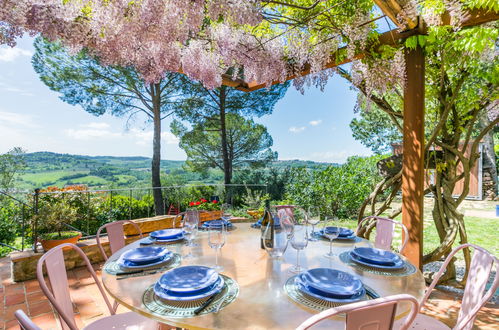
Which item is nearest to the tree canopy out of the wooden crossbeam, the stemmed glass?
the wooden crossbeam

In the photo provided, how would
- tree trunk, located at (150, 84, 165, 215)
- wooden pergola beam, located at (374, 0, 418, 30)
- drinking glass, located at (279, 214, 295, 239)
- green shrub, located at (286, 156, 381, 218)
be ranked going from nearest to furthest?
1. drinking glass, located at (279, 214, 295, 239)
2. wooden pergola beam, located at (374, 0, 418, 30)
3. green shrub, located at (286, 156, 381, 218)
4. tree trunk, located at (150, 84, 165, 215)

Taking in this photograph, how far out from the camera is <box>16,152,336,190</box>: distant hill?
6.82 meters

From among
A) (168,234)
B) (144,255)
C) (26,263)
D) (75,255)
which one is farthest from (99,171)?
(144,255)

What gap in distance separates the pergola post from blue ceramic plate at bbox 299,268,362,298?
5.36 feet

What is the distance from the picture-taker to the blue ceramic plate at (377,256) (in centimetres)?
126

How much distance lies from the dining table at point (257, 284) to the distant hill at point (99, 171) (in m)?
5.15

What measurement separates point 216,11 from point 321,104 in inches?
332

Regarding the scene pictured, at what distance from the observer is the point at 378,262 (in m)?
1.25

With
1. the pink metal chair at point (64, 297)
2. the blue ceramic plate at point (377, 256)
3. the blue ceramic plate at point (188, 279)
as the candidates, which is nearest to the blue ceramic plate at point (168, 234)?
the pink metal chair at point (64, 297)

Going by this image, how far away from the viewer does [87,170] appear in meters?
7.77

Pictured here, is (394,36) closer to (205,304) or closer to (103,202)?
(205,304)

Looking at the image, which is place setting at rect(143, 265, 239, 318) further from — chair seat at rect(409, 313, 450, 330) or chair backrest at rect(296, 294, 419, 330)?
chair seat at rect(409, 313, 450, 330)

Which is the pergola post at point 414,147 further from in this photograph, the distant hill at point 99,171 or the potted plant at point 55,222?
the distant hill at point 99,171

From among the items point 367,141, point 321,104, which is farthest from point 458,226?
point 367,141
